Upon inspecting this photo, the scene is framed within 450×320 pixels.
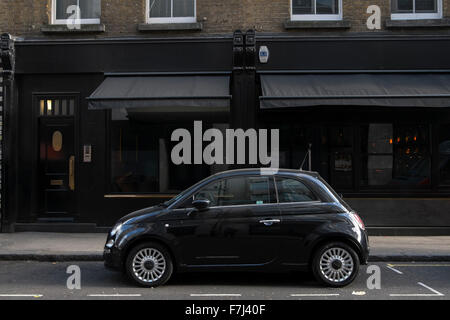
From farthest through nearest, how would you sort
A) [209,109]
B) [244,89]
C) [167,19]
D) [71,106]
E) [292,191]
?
[167,19] < [71,106] < [209,109] < [244,89] < [292,191]

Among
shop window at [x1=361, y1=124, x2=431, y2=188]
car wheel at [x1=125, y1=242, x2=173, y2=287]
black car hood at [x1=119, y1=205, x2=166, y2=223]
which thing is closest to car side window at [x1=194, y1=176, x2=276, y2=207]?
black car hood at [x1=119, y1=205, x2=166, y2=223]

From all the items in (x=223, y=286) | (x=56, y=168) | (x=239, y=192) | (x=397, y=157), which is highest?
(x=397, y=157)

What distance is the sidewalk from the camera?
834cm

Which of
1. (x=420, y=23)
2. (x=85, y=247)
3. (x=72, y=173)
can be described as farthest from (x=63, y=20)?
(x=420, y=23)

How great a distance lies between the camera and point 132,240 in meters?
6.35

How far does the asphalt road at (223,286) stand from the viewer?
600cm

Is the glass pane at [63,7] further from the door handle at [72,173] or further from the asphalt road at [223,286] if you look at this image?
the asphalt road at [223,286]

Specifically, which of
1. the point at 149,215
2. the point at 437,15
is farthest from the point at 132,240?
the point at 437,15

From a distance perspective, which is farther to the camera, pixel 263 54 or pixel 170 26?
pixel 170 26

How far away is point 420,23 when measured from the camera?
36.7ft

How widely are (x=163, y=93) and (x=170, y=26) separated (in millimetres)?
2002

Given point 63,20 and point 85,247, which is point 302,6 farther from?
point 85,247

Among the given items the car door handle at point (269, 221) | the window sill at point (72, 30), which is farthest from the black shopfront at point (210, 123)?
the car door handle at point (269, 221)

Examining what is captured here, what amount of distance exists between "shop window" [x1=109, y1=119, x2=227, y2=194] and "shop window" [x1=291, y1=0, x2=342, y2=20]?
160 inches
